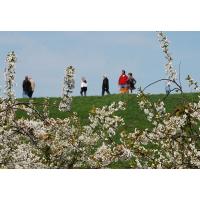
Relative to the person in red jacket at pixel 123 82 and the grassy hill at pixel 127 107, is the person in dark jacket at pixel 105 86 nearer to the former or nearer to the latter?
the person in red jacket at pixel 123 82

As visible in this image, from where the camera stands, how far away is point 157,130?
36.1 feet

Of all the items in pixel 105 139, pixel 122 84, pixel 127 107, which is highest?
pixel 122 84

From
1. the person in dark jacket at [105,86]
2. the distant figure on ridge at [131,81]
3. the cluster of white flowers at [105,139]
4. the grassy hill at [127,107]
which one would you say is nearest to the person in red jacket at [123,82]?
the distant figure on ridge at [131,81]

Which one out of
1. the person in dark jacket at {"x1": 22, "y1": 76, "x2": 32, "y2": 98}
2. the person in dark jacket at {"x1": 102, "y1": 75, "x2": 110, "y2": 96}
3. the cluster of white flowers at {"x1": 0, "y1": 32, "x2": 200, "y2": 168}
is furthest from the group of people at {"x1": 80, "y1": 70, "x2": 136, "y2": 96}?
the cluster of white flowers at {"x1": 0, "y1": 32, "x2": 200, "y2": 168}

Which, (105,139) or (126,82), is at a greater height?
(126,82)

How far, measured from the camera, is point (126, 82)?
30.3 meters

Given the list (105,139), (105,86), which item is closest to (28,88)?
(105,86)

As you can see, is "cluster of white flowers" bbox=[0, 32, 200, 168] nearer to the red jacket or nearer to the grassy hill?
the grassy hill

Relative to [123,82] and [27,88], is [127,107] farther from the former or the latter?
[27,88]
